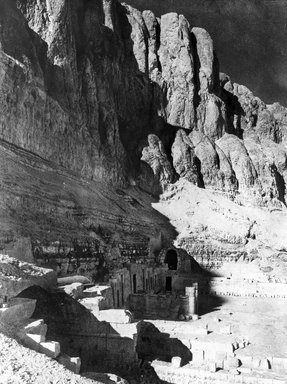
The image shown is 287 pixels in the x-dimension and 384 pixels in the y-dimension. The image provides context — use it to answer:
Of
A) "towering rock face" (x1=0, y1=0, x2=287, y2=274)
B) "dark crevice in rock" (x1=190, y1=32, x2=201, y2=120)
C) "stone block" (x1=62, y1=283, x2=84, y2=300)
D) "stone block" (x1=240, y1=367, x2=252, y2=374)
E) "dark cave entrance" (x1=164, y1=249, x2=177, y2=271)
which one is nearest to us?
"stone block" (x1=240, y1=367, x2=252, y2=374)

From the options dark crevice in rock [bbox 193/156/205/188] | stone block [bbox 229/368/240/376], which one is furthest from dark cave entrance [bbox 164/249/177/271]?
stone block [bbox 229/368/240/376]

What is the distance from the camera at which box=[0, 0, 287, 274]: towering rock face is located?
40.0 metres

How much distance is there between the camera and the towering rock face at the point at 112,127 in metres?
40.0

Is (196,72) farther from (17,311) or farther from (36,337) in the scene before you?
(36,337)

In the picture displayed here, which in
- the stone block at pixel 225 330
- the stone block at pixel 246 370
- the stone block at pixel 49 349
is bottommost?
the stone block at pixel 246 370

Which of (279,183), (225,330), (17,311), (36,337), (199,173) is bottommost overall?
(225,330)

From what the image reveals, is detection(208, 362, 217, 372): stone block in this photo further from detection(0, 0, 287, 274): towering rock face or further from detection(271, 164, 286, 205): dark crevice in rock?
detection(271, 164, 286, 205): dark crevice in rock

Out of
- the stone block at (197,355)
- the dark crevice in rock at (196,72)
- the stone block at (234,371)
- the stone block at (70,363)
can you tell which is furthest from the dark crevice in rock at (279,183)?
the stone block at (70,363)

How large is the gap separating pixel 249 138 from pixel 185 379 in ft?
256

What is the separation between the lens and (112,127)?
6719cm

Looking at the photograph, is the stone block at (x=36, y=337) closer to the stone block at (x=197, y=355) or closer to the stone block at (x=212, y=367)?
the stone block at (x=212, y=367)

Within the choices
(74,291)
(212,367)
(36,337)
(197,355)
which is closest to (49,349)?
(36,337)

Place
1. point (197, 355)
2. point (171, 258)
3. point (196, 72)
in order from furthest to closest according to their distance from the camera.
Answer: point (196, 72) < point (171, 258) < point (197, 355)

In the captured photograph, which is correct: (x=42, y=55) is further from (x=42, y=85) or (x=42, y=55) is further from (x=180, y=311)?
(x=180, y=311)
